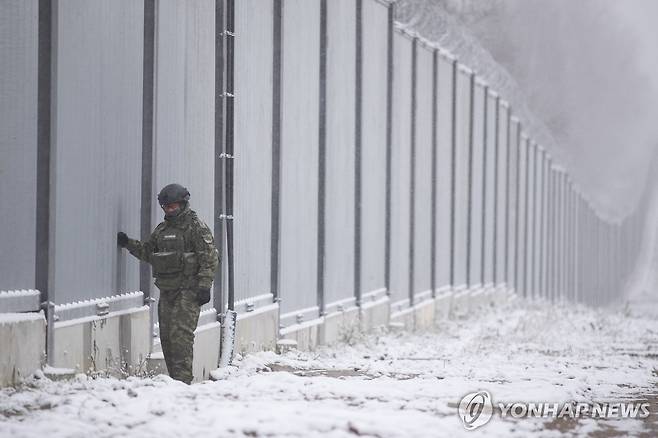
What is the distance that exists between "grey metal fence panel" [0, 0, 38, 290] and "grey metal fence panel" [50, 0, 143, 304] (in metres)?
0.26

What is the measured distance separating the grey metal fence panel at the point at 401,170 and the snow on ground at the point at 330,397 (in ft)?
26.9

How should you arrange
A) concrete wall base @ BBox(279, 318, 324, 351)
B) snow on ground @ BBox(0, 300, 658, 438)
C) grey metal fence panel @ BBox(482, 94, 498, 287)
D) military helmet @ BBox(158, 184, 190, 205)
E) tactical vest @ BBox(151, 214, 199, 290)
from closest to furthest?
1. snow on ground @ BBox(0, 300, 658, 438)
2. military helmet @ BBox(158, 184, 190, 205)
3. tactical vest @ BBox(151, 214, 199, 290)
4. concrete wall base @ BBox(279, 318, 324, 351)
5. grey metal fence panel @ BBox(482, 94, 498, 287)

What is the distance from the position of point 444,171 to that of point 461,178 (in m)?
2.51

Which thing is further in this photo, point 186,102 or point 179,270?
point 186,102

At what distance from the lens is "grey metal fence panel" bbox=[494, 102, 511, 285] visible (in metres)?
39.2

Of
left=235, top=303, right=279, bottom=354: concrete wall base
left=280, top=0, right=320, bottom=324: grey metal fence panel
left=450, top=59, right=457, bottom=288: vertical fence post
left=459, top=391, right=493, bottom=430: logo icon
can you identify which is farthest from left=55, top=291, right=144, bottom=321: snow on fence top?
left=450, top=59, right=457, bottom=288: vertical fence post

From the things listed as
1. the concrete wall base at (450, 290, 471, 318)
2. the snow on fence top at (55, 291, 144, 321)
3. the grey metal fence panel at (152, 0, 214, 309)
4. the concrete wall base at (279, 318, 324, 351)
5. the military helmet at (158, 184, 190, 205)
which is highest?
the grey metal fence panel at (152, 0, 214, 309)

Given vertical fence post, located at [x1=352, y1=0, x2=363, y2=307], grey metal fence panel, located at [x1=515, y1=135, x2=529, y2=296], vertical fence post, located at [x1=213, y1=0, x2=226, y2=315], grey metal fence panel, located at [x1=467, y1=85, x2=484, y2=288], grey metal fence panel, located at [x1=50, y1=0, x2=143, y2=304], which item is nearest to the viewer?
grey metal fence panel, located at [x1=50, y1=0, x2=143, y2=304]

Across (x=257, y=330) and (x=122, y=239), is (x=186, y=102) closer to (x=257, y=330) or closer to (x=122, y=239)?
(x=122, y=239)

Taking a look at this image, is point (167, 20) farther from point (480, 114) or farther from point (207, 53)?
point (480, 114)

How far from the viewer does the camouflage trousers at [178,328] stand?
12.4 m

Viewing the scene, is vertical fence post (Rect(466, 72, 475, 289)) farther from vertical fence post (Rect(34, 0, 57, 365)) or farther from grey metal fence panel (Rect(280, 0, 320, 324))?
vertical fence post (Rect(34, 0, 57, 365))

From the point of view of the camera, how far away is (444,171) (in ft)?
100

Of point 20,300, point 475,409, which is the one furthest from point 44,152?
point 475,409
